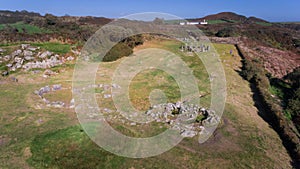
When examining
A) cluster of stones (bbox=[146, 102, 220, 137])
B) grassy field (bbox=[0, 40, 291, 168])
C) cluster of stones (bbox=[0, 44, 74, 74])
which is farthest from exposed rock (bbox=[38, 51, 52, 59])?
cluster of stones (bbox=[146, 102, 220, 137])

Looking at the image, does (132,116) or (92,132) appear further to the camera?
(132,116)

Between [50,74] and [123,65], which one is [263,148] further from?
[50,74]

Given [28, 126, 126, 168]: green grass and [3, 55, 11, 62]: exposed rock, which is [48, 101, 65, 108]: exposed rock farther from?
[3, 55, 11, 62]: exposed rock

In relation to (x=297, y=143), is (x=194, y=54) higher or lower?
higher

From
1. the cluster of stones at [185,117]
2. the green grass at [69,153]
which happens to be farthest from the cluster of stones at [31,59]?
the cluster of stones at [185,117]

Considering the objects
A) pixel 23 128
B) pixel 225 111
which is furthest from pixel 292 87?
pixel 23 128

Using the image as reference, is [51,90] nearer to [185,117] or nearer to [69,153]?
[69,153]

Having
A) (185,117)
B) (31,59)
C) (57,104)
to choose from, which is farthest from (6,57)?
(185,117)
